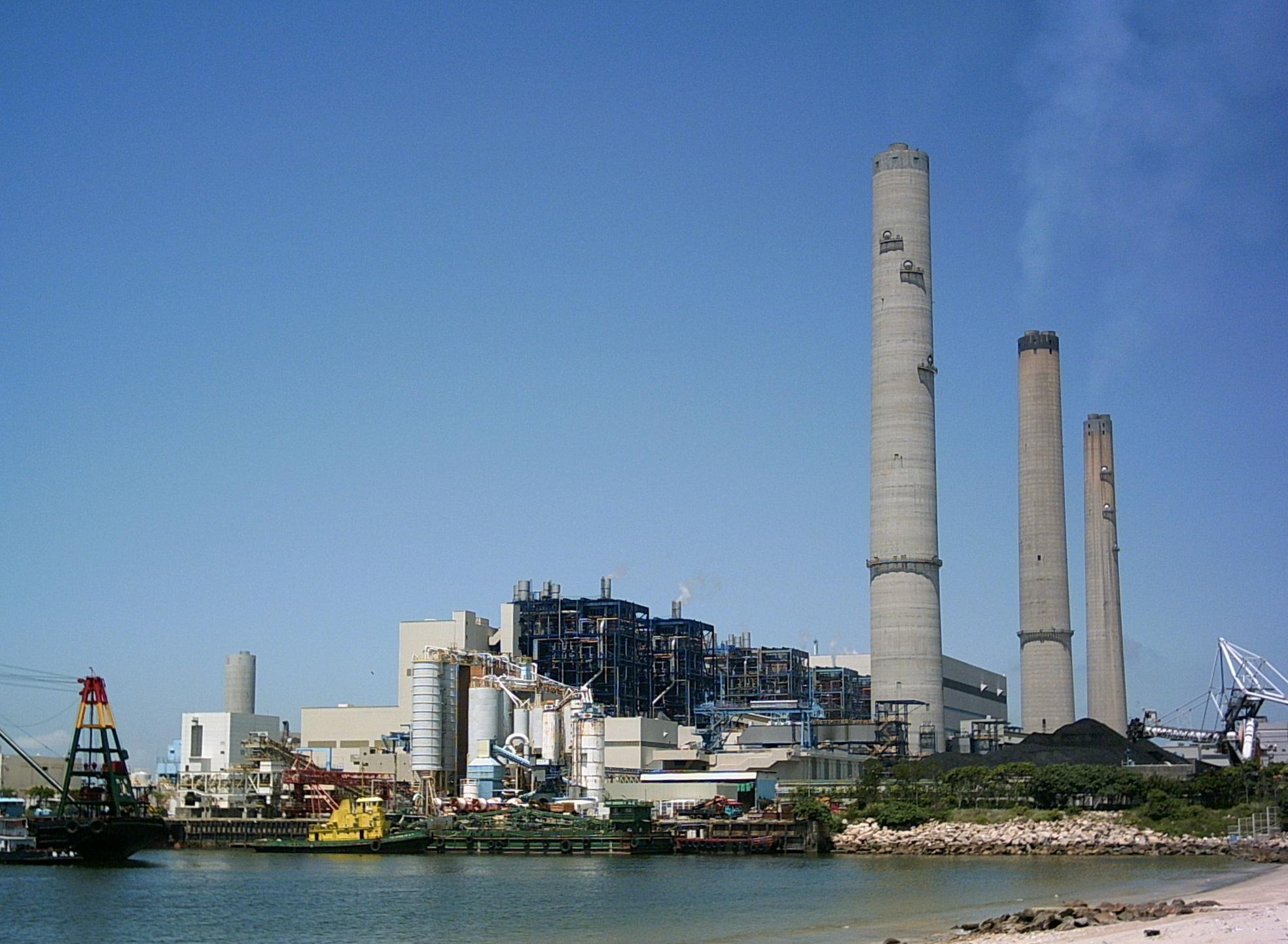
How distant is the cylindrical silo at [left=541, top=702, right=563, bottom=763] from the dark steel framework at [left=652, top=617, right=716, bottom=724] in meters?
25.3

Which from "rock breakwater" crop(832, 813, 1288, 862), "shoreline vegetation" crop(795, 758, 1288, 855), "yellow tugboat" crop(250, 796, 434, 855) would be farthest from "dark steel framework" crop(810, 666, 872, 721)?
"yellow tugboat" crop(250, 796, 434, 855)

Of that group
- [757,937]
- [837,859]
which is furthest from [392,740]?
[757,937]

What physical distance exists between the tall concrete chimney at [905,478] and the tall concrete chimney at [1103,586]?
2477cm

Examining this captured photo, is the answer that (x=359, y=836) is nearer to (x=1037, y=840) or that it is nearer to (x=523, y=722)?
(x=523, y=722)

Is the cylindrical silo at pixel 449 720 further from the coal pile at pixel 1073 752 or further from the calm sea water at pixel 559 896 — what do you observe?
the coal pile at pixel 1073 752

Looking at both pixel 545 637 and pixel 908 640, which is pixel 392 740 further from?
pixel 908 640

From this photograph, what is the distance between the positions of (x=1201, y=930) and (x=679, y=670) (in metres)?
102

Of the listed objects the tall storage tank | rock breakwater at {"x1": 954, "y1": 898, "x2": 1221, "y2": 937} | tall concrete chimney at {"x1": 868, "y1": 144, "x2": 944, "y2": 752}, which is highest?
tall concrete chimney at {"x1": 868, "y1": 144, "x2": 944, "y2": 752}

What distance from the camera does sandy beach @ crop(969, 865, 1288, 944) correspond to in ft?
102

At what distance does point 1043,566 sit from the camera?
129250 mm

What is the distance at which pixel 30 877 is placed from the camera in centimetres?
7106

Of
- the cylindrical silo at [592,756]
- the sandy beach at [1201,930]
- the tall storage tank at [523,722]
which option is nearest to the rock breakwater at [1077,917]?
the sandy beach at [1201,930]

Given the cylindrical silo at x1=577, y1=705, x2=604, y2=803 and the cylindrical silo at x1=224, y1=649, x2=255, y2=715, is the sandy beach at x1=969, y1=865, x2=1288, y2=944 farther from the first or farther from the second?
the cylindrical silo at x1=224, y1=649, x2=255, y2=715

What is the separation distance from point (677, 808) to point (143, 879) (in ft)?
127
